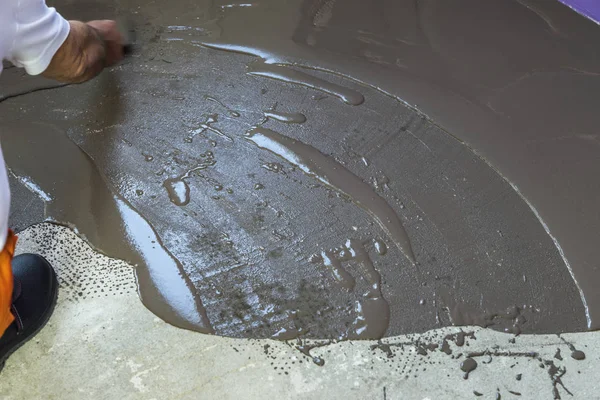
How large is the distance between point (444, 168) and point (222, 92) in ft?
2.85

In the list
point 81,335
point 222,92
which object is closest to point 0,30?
point 81,335

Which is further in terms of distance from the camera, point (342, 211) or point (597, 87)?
point (597, 87)

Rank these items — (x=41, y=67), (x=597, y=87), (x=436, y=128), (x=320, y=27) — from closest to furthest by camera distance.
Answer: (x=41, y=67) < (x=436, y=128) < (x=597, y=87) < (x=320, y=27)

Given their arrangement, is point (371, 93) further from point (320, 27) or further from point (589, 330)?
point (589, 330)

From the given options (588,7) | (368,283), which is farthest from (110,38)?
(588,7)

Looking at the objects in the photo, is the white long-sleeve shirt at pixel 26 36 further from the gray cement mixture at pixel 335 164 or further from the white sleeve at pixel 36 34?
the gray cement mixture at pixel 335 164

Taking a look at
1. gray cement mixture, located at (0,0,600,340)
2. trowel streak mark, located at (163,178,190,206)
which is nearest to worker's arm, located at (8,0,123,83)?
gray cement mixture, located at (0,0,600,340)

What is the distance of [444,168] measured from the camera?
75.0 inches

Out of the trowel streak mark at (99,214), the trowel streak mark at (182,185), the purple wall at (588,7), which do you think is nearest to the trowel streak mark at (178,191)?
the trowel streak mark at (182,185)

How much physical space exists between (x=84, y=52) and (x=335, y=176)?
88 centimetres

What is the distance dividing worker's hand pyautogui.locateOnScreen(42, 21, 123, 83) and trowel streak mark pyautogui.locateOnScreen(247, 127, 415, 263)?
563mm

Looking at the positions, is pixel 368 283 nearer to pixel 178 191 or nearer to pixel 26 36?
pixel 178 191

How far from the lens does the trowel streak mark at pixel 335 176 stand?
1.74 meters

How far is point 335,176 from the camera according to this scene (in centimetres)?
189
